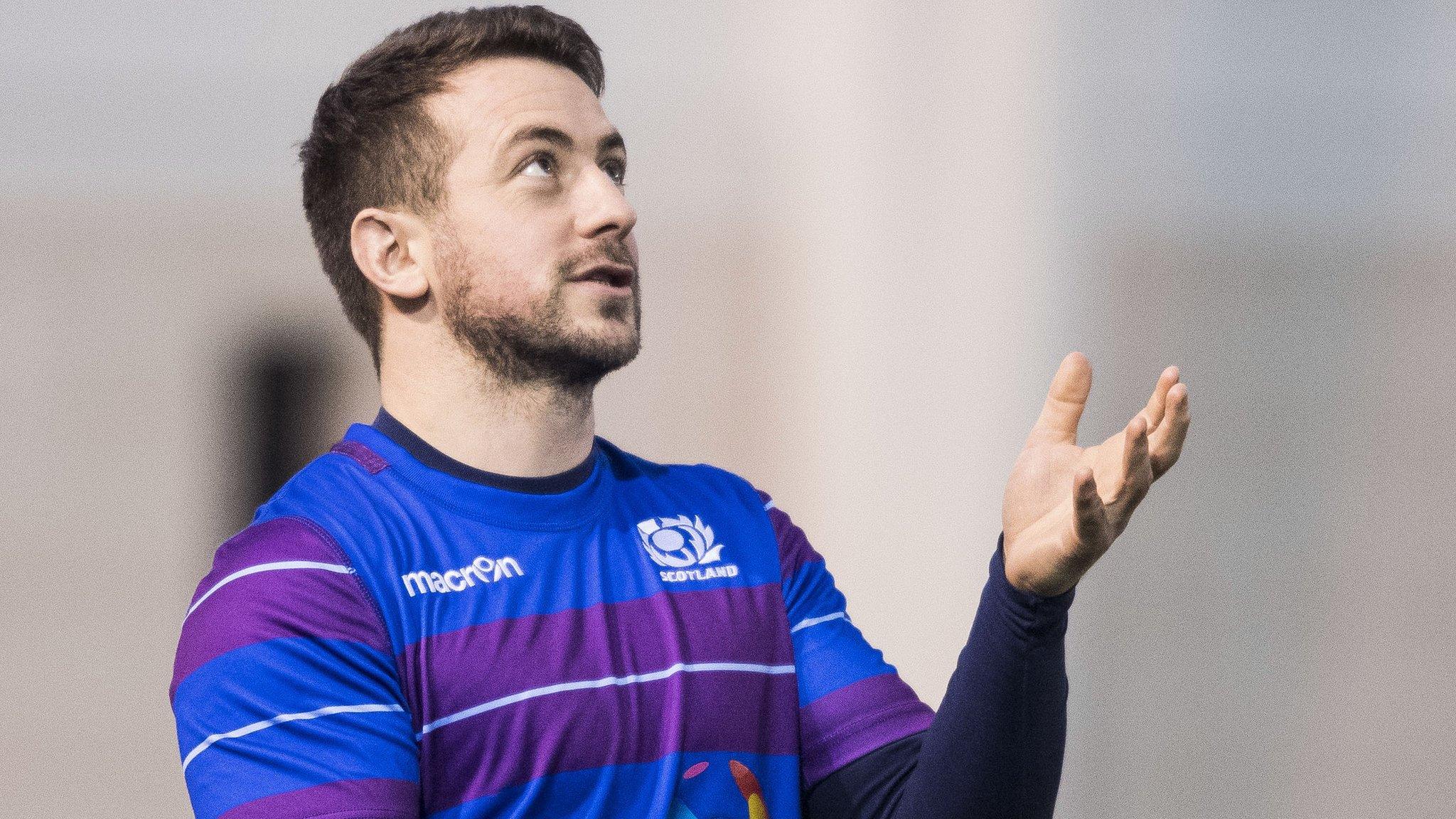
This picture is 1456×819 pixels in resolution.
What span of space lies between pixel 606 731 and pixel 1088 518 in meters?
0.56

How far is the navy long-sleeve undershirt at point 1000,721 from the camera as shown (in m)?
1.44

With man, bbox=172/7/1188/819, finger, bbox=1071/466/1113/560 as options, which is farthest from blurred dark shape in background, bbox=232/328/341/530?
finger, bbox=1071/466/1113/560

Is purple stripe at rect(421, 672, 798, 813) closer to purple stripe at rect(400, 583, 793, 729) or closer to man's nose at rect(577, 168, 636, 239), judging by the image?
purple stripe at rect(400, 583, 793, 729)

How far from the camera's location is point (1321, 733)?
11.8 ft

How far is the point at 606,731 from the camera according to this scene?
57.3 inches

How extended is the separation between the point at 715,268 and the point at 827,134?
49 centimetres

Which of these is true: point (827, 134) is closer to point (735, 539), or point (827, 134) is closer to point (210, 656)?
point (735, 539)

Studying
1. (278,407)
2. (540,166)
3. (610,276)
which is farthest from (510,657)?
(278,407)

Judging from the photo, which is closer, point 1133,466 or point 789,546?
point 1133,466

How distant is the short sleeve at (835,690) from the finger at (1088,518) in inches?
16.3

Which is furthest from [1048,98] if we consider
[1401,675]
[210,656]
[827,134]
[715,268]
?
[210,656]

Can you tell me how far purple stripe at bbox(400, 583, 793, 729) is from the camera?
4.62 ft

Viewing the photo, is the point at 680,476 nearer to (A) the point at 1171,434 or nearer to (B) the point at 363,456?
(B) the point at 363,456

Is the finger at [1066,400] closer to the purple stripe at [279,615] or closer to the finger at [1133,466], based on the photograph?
the finger at [1133,466]
